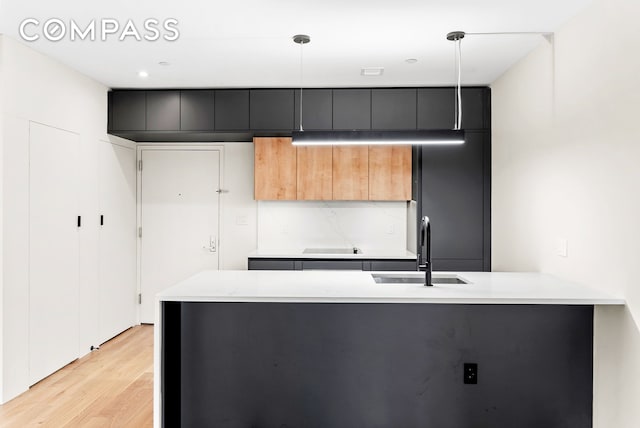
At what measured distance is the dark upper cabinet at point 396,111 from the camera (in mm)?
4375

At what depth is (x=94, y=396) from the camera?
3273 millimetres

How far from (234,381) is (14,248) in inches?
Result: 75.6

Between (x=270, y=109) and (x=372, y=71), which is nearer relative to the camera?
(x=372, y=71)

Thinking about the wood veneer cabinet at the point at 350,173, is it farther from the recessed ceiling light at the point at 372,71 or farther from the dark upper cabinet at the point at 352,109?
the recessed ceiling light at the point at 372,71

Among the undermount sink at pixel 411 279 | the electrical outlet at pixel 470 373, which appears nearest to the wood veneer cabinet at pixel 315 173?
the undermount sink at pixel 411 279

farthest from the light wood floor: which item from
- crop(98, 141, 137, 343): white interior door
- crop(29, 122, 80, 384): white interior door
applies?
crop(98, 141, 137, 343): white interior door

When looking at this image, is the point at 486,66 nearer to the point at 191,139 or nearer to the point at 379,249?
the point at 379,249

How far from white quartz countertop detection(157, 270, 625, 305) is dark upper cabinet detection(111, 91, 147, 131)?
7.50 feet

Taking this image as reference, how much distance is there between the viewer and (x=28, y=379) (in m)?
3.39

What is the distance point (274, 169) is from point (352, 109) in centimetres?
99

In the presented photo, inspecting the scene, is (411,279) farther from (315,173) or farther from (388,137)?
(315,173)

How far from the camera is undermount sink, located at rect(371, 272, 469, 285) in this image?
2904mm

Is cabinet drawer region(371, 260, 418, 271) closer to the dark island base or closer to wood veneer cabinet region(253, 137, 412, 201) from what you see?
wood veneer cabinet region(253, 137, 412, 201)

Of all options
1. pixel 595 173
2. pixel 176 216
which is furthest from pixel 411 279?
pixel 176 216
